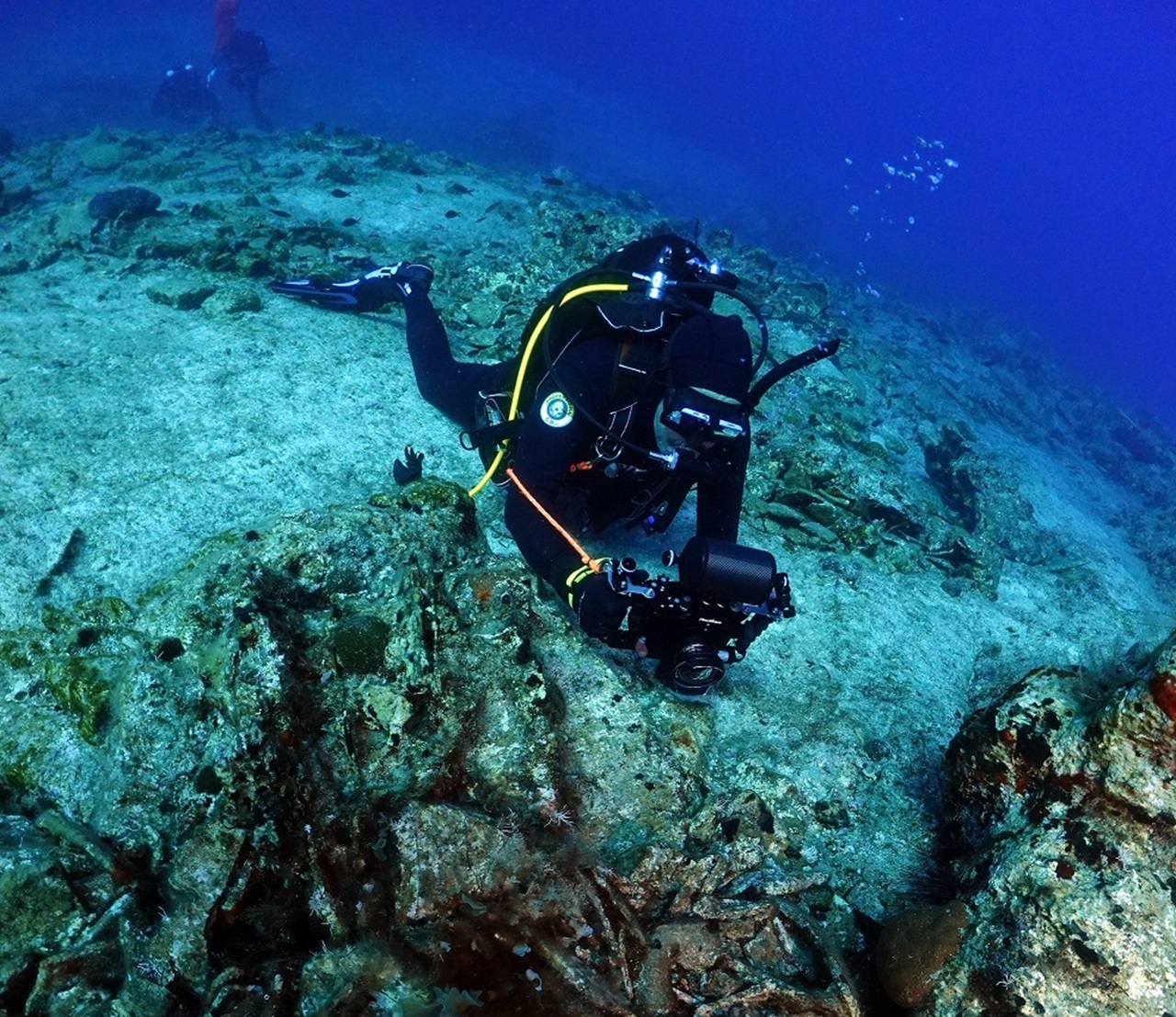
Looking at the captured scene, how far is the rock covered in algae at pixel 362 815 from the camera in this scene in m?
1.81

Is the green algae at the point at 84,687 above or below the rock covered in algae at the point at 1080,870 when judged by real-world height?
below

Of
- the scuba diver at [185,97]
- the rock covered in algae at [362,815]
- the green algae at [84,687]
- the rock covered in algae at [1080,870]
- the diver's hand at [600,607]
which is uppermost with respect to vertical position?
the rock covered in algae at [1080,870]

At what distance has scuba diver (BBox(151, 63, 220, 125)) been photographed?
23.5m

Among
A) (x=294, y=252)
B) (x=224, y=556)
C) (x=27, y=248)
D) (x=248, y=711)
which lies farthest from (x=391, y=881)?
(x=27, y=248)

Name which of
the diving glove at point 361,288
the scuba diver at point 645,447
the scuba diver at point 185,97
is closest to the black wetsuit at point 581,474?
the scuba diver at point 645,447

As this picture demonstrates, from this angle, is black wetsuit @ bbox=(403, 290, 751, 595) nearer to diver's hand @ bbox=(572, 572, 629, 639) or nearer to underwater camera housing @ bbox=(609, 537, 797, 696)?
diver's hand @ bbox=(572, 572, 629, 639)

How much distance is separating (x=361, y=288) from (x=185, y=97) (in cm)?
2456

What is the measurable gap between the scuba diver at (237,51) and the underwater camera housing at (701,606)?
26.4m

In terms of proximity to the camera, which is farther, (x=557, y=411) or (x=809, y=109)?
(x=809, y=109)

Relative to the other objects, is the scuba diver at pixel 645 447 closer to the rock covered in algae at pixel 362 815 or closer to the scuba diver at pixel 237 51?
the rock covered in algae at pixel 362 815

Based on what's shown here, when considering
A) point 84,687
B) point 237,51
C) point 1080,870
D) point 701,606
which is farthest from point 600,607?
point 237,51

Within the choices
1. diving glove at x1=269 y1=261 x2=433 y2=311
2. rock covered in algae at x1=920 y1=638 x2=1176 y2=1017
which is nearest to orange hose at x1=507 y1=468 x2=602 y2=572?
rock covered in algae at x1=920 y1=638 x2=1176 y2=1017

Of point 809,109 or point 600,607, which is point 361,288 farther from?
point 809,109

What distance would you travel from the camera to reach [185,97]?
23766 mm
